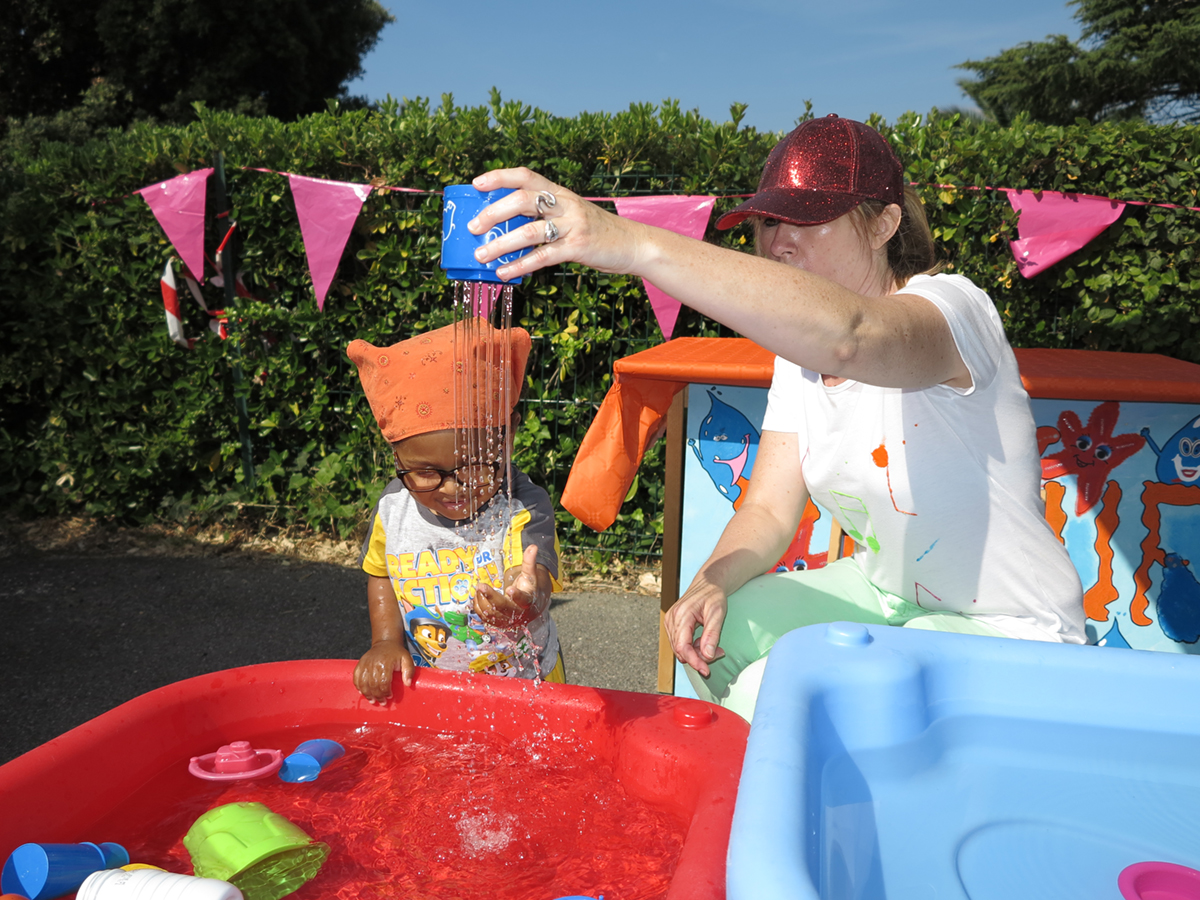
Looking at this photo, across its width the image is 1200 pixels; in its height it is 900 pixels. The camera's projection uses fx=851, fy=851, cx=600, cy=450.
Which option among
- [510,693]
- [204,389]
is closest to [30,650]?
[204,389]

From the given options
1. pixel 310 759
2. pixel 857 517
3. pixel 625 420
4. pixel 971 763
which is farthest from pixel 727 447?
pixel 971 763

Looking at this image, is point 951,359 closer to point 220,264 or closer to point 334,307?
point 334,307

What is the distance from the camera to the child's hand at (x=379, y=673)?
1975 millimetres

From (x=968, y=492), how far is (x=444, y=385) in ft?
4.15

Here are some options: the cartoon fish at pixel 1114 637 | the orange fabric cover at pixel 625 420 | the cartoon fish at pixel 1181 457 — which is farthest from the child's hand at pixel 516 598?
the cartoon fish at pixel 1181 457

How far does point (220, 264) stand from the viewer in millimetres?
4953

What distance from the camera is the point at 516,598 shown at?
6.72 feet

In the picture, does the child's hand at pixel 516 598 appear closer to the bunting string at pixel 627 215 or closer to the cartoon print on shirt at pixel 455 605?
the cartoon print on shirt at pixel 455 605

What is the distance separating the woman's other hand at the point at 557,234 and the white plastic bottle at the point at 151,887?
3.22ft

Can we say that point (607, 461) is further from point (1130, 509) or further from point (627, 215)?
point (627, 215)

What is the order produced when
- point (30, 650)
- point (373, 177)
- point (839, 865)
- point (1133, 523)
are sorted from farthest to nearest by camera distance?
point (373, 177), point (30, 650), point (1133, 523), point (839, 865)

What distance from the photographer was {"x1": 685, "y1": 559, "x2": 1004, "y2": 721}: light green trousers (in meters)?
1.92

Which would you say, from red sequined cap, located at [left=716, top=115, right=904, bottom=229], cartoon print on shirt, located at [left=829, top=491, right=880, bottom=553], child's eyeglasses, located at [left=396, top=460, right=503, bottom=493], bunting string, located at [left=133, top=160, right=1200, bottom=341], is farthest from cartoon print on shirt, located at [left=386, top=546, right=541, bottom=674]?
bunting string, located at [left=133, top=160, right=1200, bottom=341]

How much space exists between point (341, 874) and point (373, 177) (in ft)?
13.1
